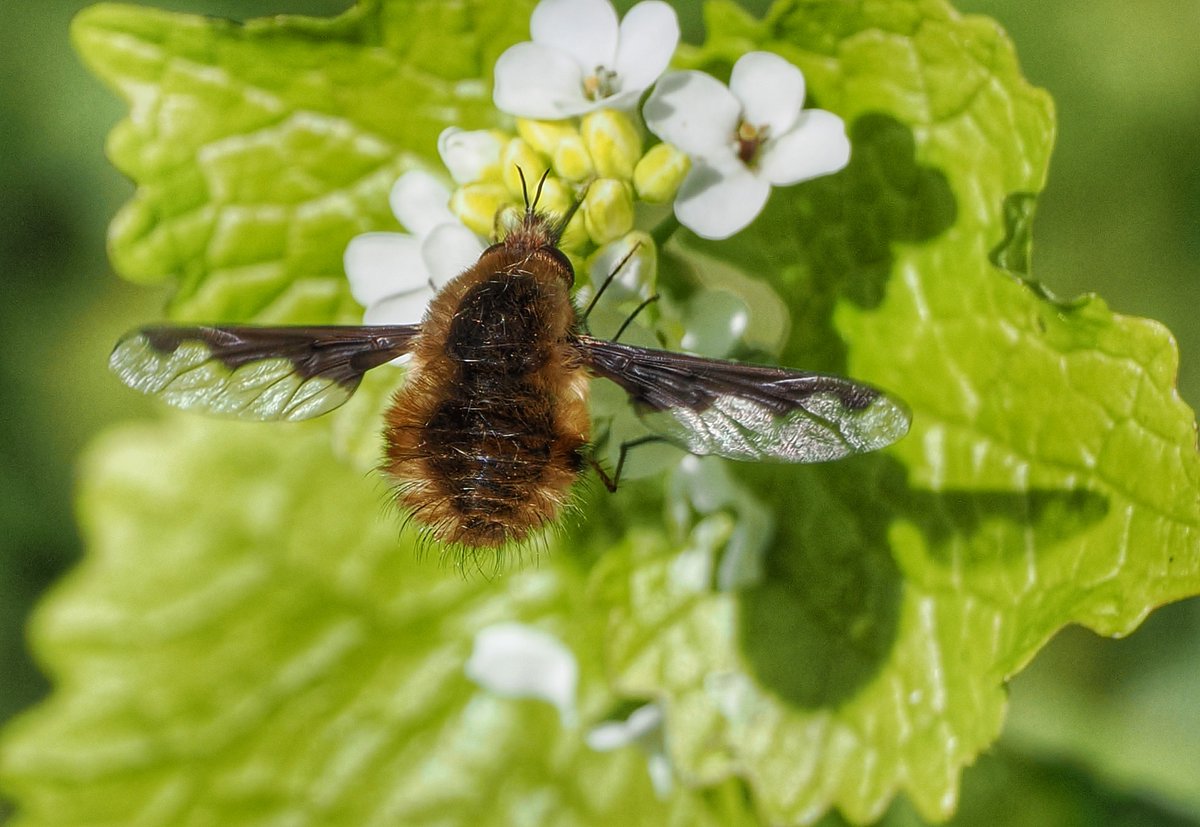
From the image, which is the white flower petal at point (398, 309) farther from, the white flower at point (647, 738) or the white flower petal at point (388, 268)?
the white flower at point (647, 738)

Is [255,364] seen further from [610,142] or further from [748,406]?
[748,406]

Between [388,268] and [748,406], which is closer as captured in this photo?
[748,406]

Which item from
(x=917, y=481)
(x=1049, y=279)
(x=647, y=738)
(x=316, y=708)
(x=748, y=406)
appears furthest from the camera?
(x=1049, y=279)

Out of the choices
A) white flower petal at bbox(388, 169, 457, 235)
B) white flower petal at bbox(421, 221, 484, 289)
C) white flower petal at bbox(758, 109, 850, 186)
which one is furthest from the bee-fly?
white flower petal at bbox(758, 109, 850, 186)

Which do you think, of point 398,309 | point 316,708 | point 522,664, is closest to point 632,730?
point 522,664

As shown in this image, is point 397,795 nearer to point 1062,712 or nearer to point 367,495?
point 367,495

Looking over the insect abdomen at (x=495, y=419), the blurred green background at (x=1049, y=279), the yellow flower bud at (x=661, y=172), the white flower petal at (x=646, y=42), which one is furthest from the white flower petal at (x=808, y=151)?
the blurred green background at (x=1049, y=279)

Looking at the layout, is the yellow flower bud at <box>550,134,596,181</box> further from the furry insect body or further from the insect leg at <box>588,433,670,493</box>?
the insect leg at <box>588,433,670,493</box>
